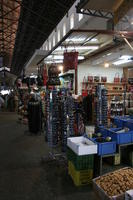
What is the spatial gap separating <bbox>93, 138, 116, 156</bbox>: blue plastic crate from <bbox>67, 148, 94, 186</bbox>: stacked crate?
0.20 metres

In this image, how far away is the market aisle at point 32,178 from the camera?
2930mm

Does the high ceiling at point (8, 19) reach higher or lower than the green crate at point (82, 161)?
higher

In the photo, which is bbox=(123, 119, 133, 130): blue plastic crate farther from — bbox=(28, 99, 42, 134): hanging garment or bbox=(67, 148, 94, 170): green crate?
bbox=(28, 99, 42, 134): hanging garment

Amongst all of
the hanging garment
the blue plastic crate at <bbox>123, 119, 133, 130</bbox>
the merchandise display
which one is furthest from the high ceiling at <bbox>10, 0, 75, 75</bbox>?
the merchandise display

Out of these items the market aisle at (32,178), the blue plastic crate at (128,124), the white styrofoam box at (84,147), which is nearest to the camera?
the market aisle at (32,178)

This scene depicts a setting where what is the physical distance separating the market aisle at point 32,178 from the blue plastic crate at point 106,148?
652 millimetres

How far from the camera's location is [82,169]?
317 centimetres

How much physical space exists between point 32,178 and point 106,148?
1488mm

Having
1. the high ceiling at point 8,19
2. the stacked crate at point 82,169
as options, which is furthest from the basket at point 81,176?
the high ceiling at point 8,19

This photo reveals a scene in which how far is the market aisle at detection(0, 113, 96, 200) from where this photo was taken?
2.93 metres

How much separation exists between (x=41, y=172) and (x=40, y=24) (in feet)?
24.4

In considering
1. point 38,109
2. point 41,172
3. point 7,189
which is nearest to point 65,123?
point 41,172

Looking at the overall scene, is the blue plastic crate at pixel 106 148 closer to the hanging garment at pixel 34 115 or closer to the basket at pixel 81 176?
the basket at pixel 81 176

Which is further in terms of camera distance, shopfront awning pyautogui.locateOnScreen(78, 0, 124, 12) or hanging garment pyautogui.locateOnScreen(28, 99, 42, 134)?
hanging garment pyautogui.locateOnScreen(28, 99, 42, 134)
